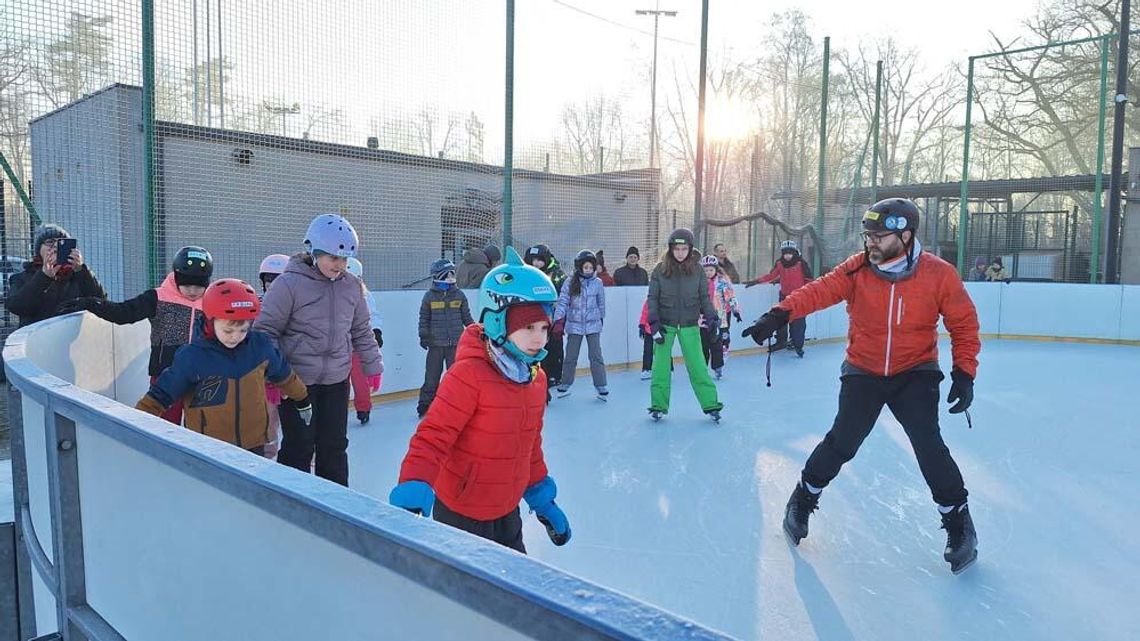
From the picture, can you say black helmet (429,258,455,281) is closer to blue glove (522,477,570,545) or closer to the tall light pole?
blue glove (522,477,570,545)

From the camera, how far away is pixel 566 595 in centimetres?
79

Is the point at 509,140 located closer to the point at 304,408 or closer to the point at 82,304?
the point at 82,304

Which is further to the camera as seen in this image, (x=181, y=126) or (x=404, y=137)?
(x=404, y=137)

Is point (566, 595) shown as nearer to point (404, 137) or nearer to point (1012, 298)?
point (404, 137)

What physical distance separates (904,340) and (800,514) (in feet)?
2.94

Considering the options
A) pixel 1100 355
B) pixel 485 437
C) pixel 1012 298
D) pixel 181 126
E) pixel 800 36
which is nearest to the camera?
pixel 485 437

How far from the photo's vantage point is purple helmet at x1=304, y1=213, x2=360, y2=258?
11.4ft

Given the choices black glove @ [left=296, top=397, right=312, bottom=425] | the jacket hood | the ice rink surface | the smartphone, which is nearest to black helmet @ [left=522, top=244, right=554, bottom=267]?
the ice rink surface

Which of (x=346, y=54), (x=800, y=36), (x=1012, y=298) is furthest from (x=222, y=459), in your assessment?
(x=800, y=36)

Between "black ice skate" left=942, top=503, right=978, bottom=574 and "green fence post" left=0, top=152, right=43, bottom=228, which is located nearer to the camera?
"black ice skate" left=942, top=503, right=978, bottom=574

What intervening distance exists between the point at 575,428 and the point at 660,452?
96cm

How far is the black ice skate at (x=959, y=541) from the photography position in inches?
129

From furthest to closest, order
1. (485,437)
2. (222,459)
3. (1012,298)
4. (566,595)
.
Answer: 1. (1012,298)
2. (485,437)
3. (222,459)
4. (566,595)

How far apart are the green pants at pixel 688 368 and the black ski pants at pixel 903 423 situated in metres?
2.49
